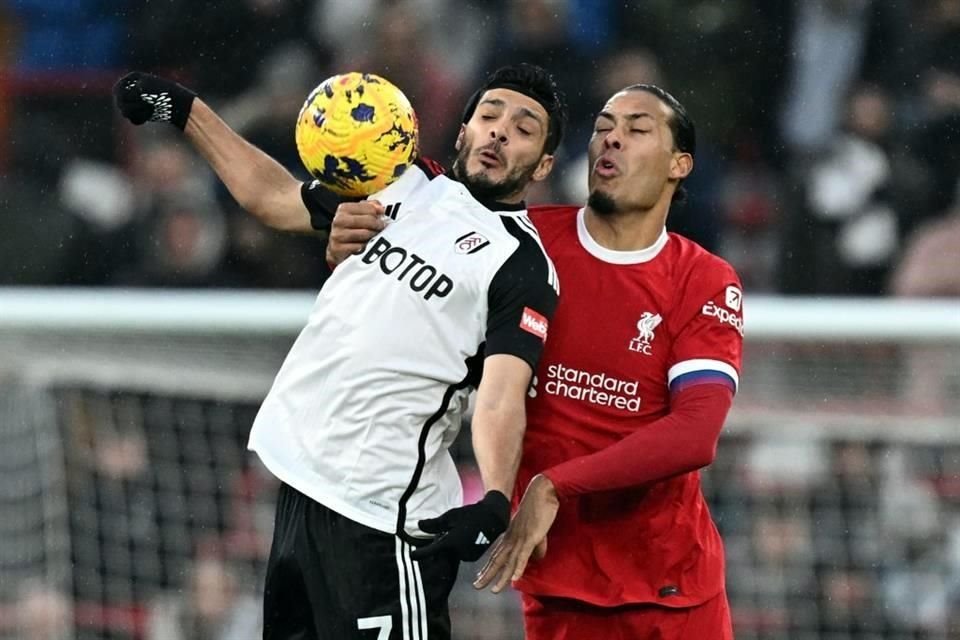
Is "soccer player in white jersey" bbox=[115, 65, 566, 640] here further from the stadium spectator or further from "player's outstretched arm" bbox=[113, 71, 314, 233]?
the stadium spectator

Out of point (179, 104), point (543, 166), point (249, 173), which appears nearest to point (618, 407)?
point (543, 166)

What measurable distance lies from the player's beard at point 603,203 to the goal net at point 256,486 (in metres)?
1.82

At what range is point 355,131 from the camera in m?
4.02

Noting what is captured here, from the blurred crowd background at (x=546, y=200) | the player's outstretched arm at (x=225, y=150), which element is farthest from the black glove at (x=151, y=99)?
the blurred crowd background at (x=546, y=200)

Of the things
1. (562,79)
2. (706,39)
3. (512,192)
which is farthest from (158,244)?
(512,192)

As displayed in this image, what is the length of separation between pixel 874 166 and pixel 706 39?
1.08m

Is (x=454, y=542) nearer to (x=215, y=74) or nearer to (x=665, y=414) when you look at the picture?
(x=665, y=414)

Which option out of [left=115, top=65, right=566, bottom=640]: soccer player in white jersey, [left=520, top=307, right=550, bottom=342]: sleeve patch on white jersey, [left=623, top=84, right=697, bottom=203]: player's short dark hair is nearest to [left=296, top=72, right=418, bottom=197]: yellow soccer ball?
[left=115, top=65, right=566, bottom=640]: soccer player in white jersey

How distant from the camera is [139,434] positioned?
22.5ft

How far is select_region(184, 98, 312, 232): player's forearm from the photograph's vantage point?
4.46 meters

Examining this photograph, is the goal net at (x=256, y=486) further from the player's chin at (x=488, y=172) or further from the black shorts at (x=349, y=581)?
the black shorts at (x=349, y=581)

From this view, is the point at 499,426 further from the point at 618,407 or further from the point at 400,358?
the point at 618,407

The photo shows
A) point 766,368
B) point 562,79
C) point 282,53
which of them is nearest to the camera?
point 766,368

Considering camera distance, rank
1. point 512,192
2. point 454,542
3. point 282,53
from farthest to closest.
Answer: point 282,53, point 512,192, point 454,542
